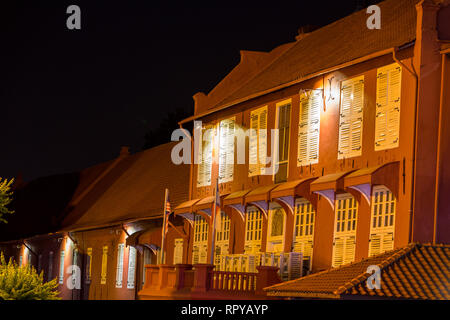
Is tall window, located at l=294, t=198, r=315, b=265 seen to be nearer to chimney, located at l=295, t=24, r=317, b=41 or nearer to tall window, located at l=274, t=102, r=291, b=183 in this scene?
tall window, located at l=274, t=102, r=291, b=183

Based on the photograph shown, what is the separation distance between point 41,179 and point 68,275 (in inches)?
763

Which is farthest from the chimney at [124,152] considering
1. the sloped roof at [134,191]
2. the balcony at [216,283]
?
the balcony at [216,283]

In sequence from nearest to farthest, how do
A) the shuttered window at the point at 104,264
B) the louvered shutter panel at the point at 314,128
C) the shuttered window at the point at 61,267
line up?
the louvered shutter panel at the point at 314,128
the shuttered window at the point at 104,264
the shuttered window at the point at 61,267

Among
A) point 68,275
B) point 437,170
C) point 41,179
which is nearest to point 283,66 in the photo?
point 437,170

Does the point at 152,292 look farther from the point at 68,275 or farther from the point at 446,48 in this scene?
the point at 68,275

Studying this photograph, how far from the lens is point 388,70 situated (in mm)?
25750

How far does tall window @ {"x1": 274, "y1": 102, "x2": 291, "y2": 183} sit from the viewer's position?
100 feet

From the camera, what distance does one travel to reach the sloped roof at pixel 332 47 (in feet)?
89.6

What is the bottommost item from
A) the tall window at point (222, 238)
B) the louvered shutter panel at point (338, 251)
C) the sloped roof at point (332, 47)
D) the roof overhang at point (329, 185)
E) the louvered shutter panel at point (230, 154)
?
the louvered shutter panel at point (338, 251)

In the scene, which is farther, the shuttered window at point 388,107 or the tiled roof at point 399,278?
the shuttered window at point 388,107

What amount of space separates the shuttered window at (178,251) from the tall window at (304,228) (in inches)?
386

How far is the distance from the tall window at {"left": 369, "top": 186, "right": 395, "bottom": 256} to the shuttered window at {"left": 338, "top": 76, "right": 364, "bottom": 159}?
1529 mm

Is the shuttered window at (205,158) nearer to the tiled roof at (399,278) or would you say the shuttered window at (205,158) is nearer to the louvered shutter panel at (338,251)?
the louvered shutter panel at (338,251)

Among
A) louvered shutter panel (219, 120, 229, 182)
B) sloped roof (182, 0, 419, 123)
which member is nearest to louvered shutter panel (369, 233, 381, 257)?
sloped roof (182, 0, 419, 123)
